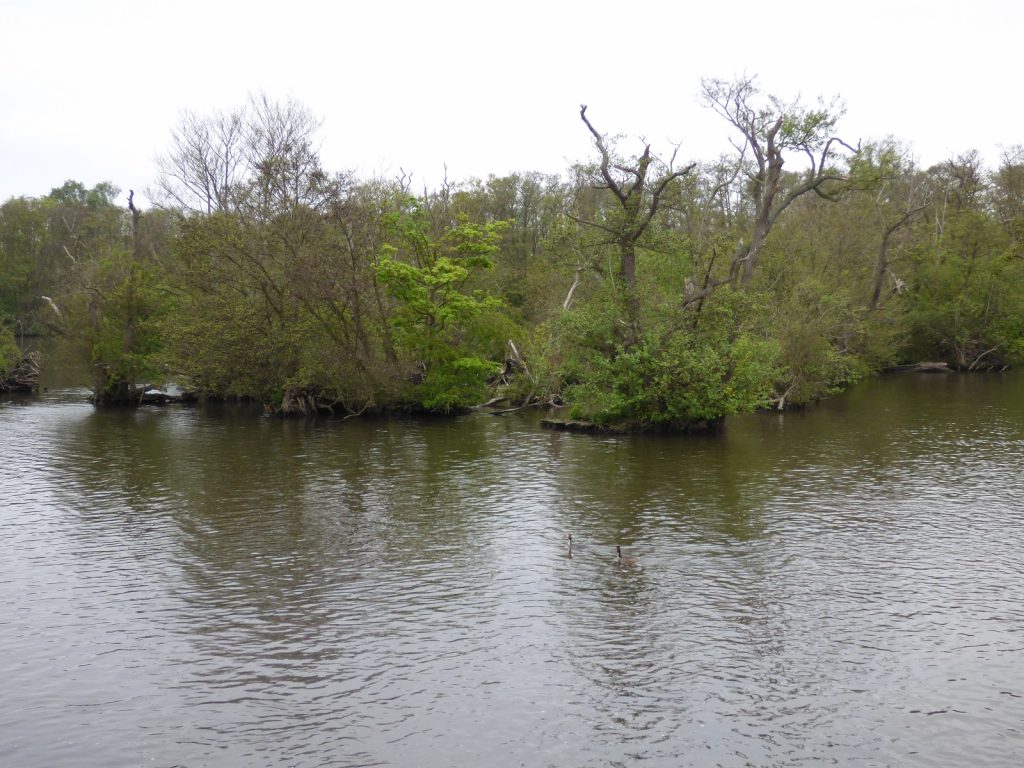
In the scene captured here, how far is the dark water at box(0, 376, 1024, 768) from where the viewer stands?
12.2m

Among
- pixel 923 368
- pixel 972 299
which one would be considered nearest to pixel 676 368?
pixel 923 368

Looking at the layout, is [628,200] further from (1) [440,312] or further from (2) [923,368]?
(2) [923,368]

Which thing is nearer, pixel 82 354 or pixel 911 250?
pixel 82 354

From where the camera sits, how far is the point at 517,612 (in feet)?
55.9

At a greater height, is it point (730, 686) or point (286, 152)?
point (286, 152)

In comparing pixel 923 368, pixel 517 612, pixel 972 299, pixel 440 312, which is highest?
pixel 972 299

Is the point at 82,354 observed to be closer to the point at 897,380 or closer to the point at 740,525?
the point at 740,525

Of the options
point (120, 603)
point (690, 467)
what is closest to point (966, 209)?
point (690, 467)

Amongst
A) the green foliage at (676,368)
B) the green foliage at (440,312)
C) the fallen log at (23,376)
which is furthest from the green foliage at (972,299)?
the fallen log at (23,376)

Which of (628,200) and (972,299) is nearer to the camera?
(628,200)

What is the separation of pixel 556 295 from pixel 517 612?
153 ft

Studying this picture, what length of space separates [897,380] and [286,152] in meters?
48.1

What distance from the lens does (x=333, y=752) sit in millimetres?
11758

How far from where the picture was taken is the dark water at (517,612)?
1222 centimetres
